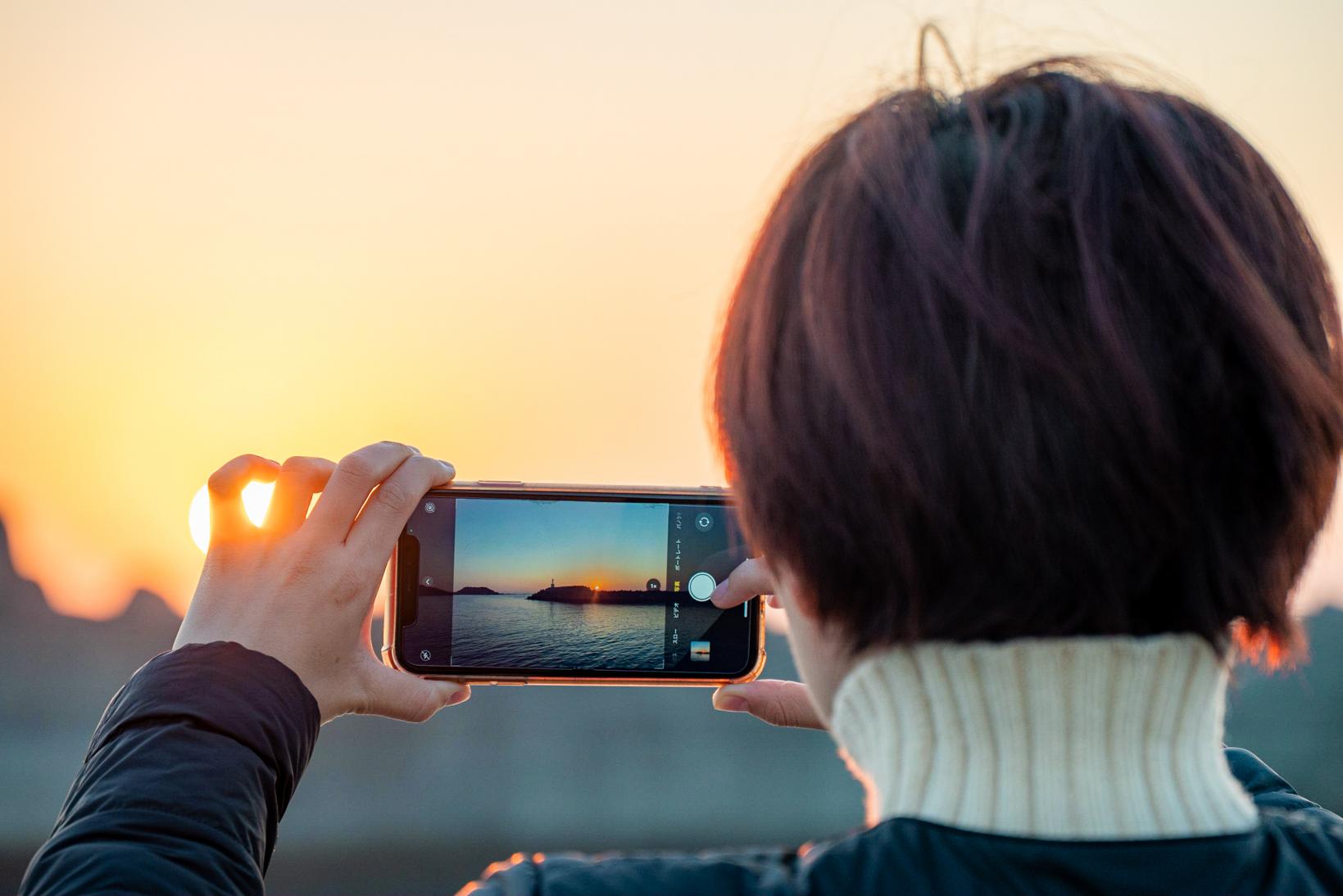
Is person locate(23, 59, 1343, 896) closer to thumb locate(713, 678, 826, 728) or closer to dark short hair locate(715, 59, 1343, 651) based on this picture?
dark short hair locate(715, 59, 1343, 651)

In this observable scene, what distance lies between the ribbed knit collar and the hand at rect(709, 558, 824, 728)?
1016mm

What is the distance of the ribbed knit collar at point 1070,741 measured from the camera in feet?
3.39

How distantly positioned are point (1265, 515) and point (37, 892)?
4.55 feet

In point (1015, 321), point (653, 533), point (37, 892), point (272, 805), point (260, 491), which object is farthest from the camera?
point (653, 533)

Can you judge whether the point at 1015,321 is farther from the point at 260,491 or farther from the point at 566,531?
the point at 566,531

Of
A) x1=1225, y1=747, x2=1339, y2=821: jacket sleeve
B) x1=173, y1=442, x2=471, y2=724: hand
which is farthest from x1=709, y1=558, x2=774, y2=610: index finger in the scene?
x1=1225, y1=747, x2=1339, y2=821: jacket sleeve

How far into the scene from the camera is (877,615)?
3.62 feet

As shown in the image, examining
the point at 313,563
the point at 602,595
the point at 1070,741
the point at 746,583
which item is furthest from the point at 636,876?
the point at 602,595

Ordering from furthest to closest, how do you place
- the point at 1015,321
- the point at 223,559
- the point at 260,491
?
the point at 260,491 < the point at 223,559 < the point at 1015,321

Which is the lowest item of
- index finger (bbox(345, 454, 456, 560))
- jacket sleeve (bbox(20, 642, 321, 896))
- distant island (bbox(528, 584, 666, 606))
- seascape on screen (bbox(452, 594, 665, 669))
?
seascape on screen (bbox(452, 594, 665, 669))

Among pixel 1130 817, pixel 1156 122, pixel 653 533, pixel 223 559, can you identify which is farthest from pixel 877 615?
pixel 653 533

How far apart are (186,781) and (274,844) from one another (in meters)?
0.26

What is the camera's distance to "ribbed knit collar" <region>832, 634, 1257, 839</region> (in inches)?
40.7

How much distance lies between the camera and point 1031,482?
39.1 inches
